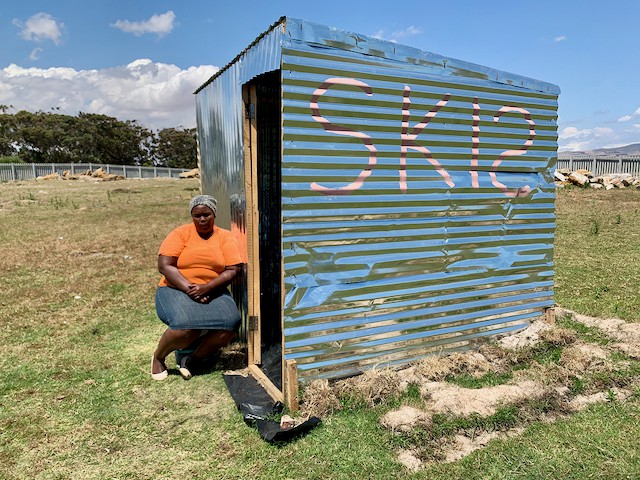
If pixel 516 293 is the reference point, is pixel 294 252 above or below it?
above

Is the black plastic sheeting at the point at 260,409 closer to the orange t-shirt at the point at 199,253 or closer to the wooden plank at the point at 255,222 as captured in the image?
the wooden plank at the point at 255,222

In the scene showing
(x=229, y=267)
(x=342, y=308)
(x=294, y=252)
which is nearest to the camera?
(x=294, y=252)

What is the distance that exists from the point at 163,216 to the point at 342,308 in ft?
41.2

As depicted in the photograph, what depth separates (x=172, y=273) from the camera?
13.8 ft

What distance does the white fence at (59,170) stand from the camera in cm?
3231

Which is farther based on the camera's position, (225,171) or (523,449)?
(225,171)

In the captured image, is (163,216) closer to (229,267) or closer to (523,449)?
(229,267)

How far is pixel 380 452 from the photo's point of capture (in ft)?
10.4

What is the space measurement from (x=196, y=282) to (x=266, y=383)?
1122 mm

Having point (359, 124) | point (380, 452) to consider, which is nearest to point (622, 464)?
point (380, 452)

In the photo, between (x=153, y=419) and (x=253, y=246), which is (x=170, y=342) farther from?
(x=253, y=246)

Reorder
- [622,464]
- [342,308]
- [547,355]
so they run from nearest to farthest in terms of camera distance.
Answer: [622,464] → [342,308] → [547,355]

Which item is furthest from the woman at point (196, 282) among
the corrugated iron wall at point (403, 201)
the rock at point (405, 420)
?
the rock at point (405, 420)

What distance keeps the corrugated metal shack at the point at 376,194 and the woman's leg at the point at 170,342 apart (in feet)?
1.99
